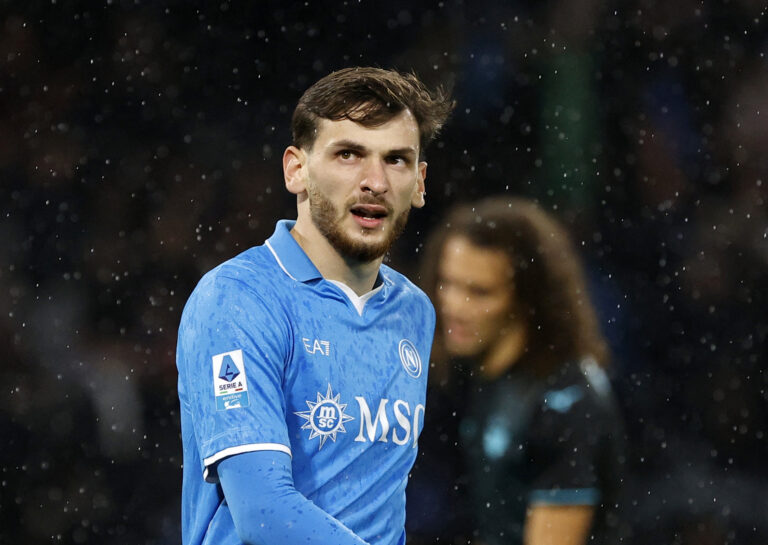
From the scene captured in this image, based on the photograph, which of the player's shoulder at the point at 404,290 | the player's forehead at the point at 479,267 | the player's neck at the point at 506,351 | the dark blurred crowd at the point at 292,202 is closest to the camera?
the player's shoulder at the point at 404,290

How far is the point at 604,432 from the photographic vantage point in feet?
12.1

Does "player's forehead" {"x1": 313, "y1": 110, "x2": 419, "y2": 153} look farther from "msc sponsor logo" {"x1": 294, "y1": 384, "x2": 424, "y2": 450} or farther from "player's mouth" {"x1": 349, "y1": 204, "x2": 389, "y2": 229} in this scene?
"msc sponsor logo" {"x1": 294, "y1": 384, "x2": 424, "y2": 450}

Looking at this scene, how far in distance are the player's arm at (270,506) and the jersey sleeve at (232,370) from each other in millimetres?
24

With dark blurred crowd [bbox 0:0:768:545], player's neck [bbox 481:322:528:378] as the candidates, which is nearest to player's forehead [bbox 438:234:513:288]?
player's neck [bbox 481:322:528:378]

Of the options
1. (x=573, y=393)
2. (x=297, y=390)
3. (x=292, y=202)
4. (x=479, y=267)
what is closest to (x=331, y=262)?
(x=297, y=390)

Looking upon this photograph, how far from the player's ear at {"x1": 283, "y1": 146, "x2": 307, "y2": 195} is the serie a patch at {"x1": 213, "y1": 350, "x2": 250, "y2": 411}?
43cm

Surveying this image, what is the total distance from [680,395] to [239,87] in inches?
122

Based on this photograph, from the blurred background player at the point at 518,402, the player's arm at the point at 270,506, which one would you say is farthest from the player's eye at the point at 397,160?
the blurred background player at the point at 518,402

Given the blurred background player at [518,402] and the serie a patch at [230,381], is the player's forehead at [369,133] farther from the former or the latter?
the blurred background player at [518,402]

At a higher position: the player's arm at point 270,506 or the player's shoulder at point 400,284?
the player's shoulder at point 400,284

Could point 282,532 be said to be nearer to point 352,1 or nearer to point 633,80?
point 352,1

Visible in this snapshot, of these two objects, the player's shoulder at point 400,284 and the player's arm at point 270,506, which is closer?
the player's arm at point 270,506

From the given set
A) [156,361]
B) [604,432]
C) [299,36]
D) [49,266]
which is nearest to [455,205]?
[299,36]

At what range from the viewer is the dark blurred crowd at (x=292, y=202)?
5566 millimetres
